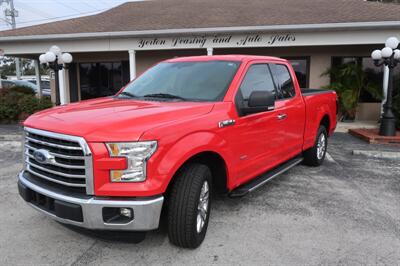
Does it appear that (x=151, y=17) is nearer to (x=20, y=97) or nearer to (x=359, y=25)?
(x=20, y=97)

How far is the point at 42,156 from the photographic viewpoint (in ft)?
9.96

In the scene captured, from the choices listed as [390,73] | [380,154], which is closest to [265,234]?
[380,154]

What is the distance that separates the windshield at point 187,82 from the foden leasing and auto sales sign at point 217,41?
7.39m

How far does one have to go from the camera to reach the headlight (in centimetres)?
277

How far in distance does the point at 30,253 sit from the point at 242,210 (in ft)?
7.75

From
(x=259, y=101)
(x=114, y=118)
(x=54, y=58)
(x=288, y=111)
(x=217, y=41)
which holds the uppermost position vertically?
(x=217, y=41)

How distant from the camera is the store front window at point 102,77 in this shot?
15.0 meters

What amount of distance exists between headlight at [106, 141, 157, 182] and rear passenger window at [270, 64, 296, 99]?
265 centimetres

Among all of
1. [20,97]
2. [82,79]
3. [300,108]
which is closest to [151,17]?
[82,79]

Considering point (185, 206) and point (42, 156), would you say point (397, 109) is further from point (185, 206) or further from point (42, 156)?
point (42, 156)

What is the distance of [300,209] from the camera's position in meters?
4.38

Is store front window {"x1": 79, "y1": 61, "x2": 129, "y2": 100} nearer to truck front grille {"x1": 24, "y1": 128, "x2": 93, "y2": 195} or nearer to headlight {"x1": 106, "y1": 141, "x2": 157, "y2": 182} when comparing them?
truck front grille {"x1": 24, "y1": 128, "x2": 93, "y2": 195}

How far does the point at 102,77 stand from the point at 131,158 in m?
13.4

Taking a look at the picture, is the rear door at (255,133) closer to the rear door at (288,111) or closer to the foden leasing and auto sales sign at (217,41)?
the rear door at (288,111)
